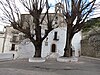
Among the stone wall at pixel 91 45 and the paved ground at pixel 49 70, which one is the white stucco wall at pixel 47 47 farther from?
the paved ground at pixel 49 70

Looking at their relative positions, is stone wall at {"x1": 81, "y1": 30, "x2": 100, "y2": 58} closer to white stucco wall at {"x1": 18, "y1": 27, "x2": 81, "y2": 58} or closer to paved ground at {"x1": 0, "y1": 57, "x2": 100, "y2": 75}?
white stucco wall at {"x1": 18, "y1": 27, "x2": 81, "y2": 58}

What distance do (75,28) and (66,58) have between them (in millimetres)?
3099

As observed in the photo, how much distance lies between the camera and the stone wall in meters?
24.4

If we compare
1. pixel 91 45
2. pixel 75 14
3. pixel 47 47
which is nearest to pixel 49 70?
pixel 75 14

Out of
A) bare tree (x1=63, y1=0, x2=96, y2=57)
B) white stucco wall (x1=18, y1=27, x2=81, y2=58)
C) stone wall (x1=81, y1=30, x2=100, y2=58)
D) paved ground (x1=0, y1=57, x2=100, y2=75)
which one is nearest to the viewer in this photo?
paved ground (x1=0, y1=57, x2=100, y2=75)

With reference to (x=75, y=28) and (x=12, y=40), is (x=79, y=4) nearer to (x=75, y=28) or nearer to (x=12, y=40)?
(x=75, y=28)

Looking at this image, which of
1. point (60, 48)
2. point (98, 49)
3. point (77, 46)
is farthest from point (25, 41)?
point (98, 49)

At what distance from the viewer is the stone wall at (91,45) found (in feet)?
79.9

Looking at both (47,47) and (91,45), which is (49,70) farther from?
(47,47)

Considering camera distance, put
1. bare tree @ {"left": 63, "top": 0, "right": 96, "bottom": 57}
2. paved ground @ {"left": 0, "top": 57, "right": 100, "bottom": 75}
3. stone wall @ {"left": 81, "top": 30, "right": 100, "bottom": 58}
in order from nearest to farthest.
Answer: paved ground @ {"left": 0, "top": 57, "right": 100, "bottom": 75} → bare tree @ {"left": 63, "top": 0, "right": 96, "bottom": 57} → stone wall @ {"left": 81, "top": 30, "right": 100, "bottom": 58}

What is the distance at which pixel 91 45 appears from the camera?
26438mm

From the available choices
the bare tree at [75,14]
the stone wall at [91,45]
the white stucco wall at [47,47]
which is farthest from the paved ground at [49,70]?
the white stucco wall at [47,47]

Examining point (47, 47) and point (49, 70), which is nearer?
point (49, 70)

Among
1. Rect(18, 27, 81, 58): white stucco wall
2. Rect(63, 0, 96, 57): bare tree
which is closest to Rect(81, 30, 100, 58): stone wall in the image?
Rect(18, 27, 81, 58): white stucco wall
